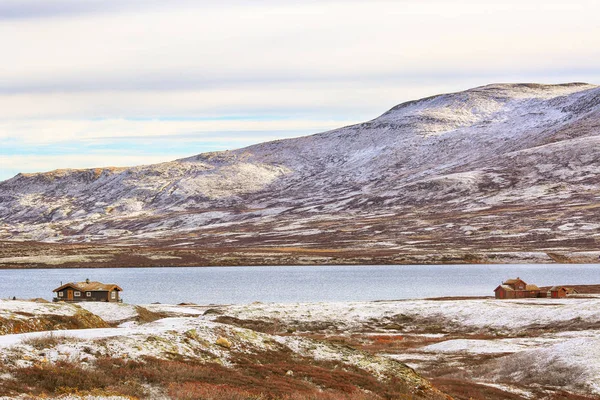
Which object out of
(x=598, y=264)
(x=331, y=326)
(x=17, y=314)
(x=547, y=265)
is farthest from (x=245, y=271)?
(x=17, y=314)

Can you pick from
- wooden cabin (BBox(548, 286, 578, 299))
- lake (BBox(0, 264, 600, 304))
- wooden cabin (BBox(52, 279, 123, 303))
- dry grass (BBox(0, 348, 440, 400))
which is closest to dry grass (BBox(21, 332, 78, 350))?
dry grass (BBox(0, 348, 440, 400))

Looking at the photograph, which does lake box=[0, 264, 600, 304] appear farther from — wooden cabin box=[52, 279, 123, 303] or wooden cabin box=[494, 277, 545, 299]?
wooden cabin box=[52, 279, 123, 303]

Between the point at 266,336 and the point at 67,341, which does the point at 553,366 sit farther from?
the point at 67,341

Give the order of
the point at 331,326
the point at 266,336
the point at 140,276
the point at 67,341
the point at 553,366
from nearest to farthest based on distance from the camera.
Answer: the point at 67,341, the point at 266,336, the point at 553,366, the point at 331,326, the point at 140,276

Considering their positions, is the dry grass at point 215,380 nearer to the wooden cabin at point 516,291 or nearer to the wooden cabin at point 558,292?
the wooden cabin at point 558,292

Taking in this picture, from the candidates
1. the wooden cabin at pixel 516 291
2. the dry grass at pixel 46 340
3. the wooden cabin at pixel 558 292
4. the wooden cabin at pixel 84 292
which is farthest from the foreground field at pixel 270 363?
the wooden cabin at pixel 84 292

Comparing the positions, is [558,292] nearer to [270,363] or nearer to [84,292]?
[84,292]
